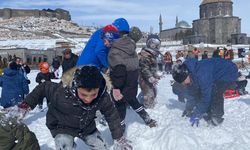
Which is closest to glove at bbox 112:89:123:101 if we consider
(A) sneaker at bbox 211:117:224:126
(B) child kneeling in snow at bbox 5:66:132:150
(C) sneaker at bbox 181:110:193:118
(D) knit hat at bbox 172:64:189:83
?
(B) child kneeling in snow at bbox 5:66:132:150

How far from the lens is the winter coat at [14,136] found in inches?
157

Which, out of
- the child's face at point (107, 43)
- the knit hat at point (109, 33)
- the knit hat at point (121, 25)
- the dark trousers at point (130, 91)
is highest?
the knit hat at point (121, 25)

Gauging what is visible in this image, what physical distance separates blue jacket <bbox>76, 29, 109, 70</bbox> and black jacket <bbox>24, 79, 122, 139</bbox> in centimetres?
180

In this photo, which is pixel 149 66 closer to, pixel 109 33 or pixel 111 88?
pixel 109 33

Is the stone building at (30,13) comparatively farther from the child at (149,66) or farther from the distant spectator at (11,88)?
the child at (149,66)

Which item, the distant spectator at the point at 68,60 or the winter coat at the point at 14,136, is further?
the distant spectator at the point at 68,60

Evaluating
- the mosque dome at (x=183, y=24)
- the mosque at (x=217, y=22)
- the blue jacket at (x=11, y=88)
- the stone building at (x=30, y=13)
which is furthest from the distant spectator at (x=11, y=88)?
the stone building at (x=30, y=13)

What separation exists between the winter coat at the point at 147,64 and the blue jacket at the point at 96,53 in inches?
72.0

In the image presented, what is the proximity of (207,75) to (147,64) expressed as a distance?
1817mm

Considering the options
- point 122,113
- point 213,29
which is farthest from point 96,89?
point 213,29

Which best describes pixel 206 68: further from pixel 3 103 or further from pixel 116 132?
pixel 3 103

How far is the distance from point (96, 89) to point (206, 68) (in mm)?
2972

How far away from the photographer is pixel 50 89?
4.26m

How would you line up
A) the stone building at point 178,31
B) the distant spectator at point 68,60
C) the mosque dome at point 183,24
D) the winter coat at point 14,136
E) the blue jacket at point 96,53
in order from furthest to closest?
the mosque dome at point 183,24 → the stone building at point 178,31 → the distant spectator at point 68,60 → the blue jacket at point 96,53 → the winter coat at point 14,136
